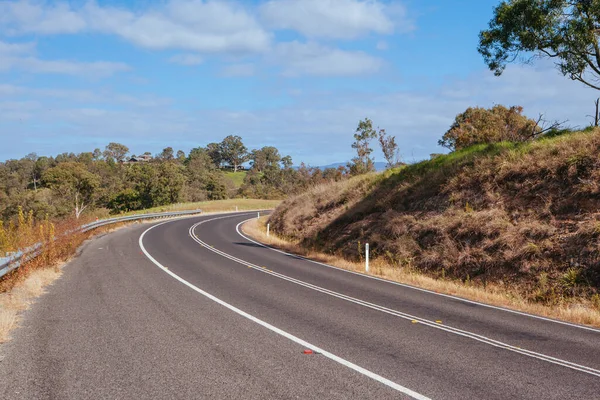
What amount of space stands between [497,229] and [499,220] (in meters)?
0.48

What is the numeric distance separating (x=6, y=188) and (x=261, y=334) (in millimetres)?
104086

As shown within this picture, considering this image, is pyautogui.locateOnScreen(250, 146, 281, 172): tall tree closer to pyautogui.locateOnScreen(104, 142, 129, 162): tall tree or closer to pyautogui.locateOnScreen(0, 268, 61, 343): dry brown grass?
pyautogui.locateOnScreen(104, 142, 129, 162): tall tree

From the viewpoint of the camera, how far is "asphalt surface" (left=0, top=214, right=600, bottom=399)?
5.32 m

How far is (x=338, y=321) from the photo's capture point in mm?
8570

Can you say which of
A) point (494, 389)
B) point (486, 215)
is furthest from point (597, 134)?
point (494, 389)

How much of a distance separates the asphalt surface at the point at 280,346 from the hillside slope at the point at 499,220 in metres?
2.74

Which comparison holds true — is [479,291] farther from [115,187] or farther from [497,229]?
[115,187]

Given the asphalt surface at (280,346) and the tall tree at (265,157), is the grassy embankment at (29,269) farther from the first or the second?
the tall tree at (265,157)

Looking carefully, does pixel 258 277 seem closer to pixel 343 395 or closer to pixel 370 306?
pixel 370 306

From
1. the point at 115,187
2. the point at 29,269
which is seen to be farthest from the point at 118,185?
the point at 29,269

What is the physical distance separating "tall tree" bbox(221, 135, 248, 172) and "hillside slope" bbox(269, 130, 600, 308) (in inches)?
6473

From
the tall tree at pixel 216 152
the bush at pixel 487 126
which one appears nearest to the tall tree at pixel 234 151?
the tall tree at pixel 216 152

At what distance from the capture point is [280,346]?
689 centimetres

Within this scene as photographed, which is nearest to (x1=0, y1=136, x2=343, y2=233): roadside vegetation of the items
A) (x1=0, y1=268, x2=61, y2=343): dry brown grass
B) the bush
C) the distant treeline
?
the distant treeline
